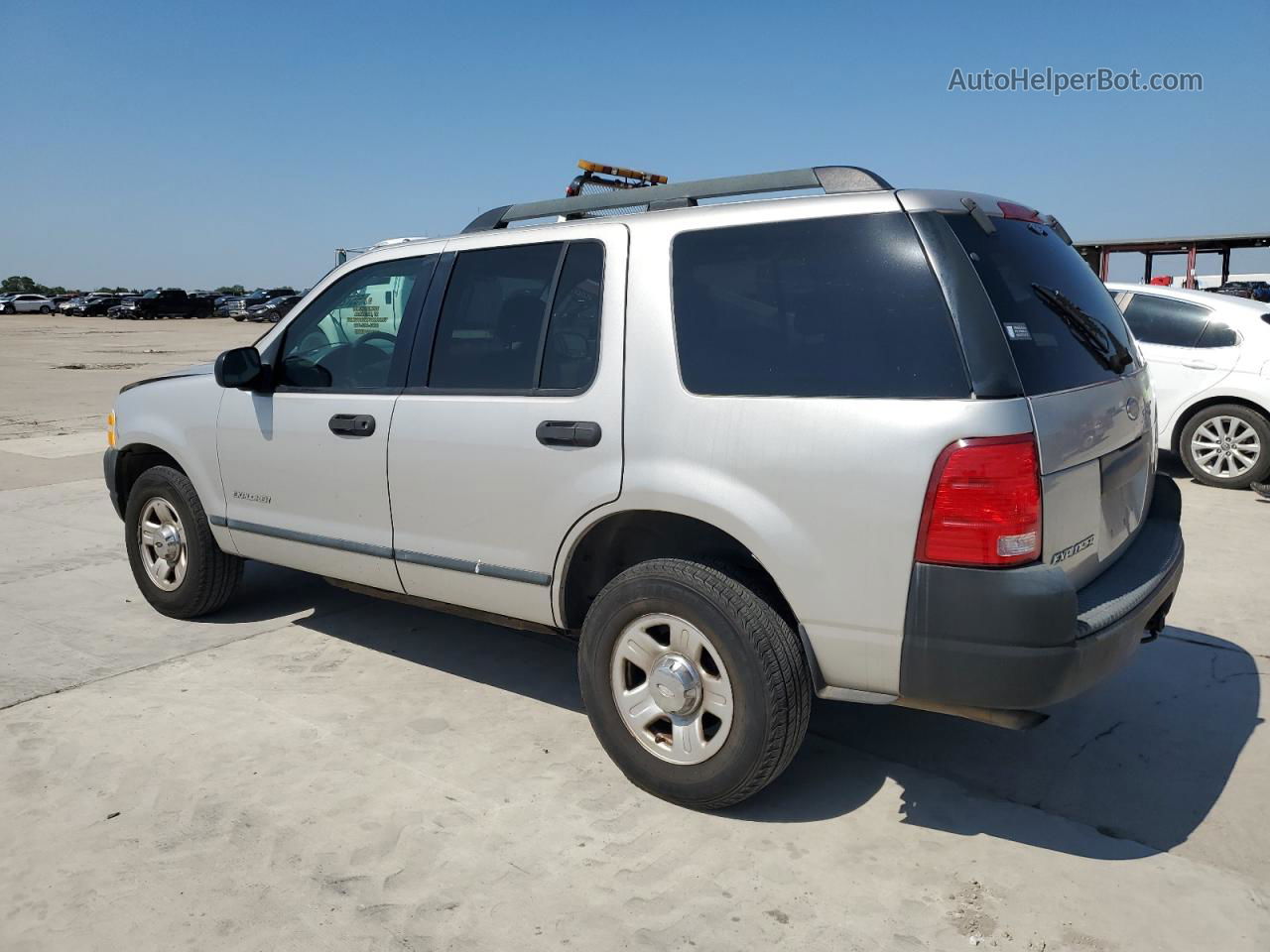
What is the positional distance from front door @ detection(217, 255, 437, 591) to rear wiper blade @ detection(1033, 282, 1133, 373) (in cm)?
234

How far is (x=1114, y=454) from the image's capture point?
3285 mm

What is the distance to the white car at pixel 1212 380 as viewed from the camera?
848cm

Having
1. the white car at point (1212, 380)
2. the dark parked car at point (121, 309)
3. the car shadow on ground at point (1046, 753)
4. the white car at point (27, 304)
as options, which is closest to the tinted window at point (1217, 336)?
the white car at point (1212, 380)

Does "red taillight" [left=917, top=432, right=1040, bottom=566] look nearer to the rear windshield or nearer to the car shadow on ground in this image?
the rear windshield

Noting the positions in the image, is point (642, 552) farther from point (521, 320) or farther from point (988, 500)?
point (988, 500)

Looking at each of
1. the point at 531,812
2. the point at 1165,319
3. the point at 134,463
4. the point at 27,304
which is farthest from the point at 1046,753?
the point at 27,304

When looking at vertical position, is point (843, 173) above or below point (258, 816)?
above

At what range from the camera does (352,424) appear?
4234mm

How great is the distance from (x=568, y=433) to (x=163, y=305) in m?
64.1

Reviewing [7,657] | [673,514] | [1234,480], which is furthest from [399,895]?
[1234,480]

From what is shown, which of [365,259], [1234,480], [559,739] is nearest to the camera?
[559,739]

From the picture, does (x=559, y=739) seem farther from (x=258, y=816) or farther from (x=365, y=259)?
(x=365, y=259)

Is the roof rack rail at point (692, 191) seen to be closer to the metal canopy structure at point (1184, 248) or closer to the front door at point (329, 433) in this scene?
the front door at point (329, 433)

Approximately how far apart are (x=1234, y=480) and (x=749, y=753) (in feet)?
23.4
